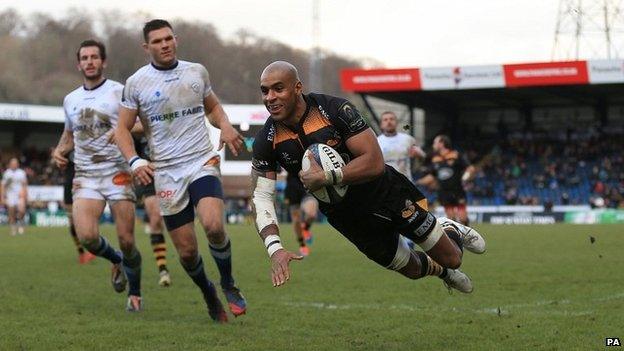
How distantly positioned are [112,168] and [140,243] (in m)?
12.7

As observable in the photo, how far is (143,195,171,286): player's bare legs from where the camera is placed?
11812 millimetres

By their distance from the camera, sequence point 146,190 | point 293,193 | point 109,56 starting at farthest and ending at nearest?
1. point 109,56
2. point 293,193
3. point 146,190

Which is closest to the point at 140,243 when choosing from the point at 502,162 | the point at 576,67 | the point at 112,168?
the point at 112,168

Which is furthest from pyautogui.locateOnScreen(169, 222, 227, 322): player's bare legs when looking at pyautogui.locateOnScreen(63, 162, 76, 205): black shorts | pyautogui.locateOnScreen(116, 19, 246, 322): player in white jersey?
pyautogui.locateOnScreen(63, 162, 76, 205): black shorts

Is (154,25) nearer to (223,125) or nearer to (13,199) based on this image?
(223,125)

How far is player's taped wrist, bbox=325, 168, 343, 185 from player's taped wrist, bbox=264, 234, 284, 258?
55cm

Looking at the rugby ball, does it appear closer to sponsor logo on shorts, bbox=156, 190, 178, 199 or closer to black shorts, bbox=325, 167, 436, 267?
black shorts, bbox=325, 167, 436, 267

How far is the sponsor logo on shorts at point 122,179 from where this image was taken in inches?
369

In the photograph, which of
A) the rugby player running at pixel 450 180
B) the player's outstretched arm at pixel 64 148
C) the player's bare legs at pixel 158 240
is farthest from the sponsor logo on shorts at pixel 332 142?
the rugby player running at pixel 450 180

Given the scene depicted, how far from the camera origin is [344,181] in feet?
19.6

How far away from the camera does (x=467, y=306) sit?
8.93 metres

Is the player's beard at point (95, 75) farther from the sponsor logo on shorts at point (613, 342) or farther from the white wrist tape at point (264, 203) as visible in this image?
the sponsor logo on shorts at point (613, 342)

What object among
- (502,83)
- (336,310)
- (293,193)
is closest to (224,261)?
(336,310)

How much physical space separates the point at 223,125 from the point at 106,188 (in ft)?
6.29
